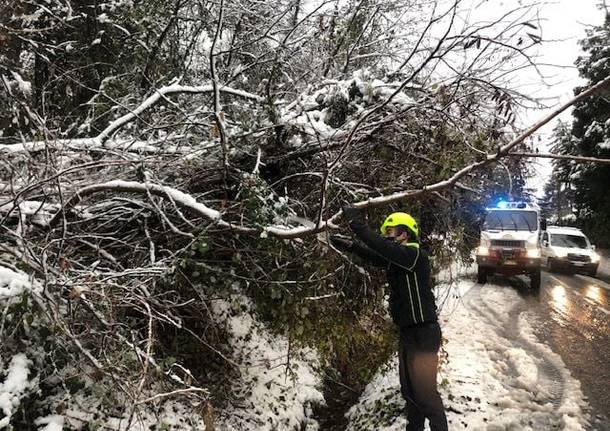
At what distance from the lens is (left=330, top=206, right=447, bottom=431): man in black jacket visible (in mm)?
3766

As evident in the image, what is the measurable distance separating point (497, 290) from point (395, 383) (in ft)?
26.6

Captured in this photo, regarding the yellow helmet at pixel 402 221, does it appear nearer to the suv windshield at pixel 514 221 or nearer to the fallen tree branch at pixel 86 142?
the fallen tree branch at pixel 86 142

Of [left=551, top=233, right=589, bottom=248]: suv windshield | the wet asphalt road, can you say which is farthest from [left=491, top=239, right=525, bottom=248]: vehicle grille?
[left=551, top=233, right=589, bottom=248]: suv windshield

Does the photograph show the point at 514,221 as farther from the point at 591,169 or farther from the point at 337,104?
the point at 591,169

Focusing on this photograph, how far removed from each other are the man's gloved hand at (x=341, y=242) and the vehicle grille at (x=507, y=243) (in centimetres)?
1066

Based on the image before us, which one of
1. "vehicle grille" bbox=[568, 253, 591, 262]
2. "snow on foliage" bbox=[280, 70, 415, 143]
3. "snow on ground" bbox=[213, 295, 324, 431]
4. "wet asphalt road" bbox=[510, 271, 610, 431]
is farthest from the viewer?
"vehicle grille" bbox=[568, 253, 591, 262]

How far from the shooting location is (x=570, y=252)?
17.8 metres

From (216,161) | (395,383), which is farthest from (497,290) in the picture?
(216,161)

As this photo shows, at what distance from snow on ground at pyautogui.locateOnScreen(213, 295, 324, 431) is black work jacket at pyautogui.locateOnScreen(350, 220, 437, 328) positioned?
1537 mm

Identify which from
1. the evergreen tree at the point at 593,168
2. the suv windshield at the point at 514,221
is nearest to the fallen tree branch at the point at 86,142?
the suv windshield at the point at 514,221

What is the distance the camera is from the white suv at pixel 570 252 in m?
17.5

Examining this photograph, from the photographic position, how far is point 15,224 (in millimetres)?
3949

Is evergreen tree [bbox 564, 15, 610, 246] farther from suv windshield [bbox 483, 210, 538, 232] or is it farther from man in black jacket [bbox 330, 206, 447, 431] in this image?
man in black jacket [bbox 330, 206, 447, 431]

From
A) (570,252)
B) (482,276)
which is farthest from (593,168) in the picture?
(482,276)
